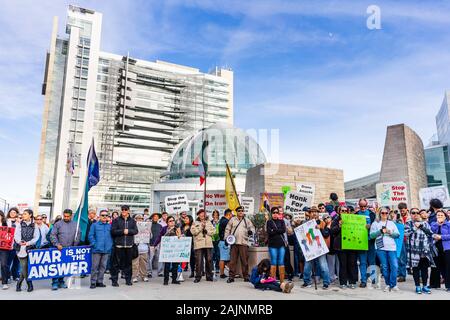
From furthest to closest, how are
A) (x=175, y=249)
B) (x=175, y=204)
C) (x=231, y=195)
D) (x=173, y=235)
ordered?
(x=175, y=204), (x=231, y=195), (x=173, y=235), (x=175, y=249)

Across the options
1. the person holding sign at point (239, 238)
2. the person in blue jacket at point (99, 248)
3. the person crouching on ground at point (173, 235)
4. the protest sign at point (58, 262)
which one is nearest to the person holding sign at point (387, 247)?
the person holding sign at point (239, 238)

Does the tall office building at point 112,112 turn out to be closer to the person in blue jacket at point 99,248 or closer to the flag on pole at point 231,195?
the flag on pole at point 231,195

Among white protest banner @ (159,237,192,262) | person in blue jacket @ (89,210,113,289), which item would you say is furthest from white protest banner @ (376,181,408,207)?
person in blue jacket @ (89,210,113,289)

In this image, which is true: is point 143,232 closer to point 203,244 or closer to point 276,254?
point 203,244

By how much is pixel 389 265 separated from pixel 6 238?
9135 millimetres

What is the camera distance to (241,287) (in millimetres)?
8531

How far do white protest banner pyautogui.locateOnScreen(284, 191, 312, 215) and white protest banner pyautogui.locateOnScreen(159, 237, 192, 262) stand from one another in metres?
4.29

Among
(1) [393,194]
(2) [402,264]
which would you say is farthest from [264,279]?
(1) [393,194]

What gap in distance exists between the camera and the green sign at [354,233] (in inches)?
328

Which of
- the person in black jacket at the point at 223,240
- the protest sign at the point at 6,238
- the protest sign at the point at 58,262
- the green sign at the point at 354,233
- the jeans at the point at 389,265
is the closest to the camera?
the jeans at the point at 389,265

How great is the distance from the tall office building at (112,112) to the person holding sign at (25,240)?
6367 centimetres

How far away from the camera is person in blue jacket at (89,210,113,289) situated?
8680mm

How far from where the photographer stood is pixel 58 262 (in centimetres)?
833
